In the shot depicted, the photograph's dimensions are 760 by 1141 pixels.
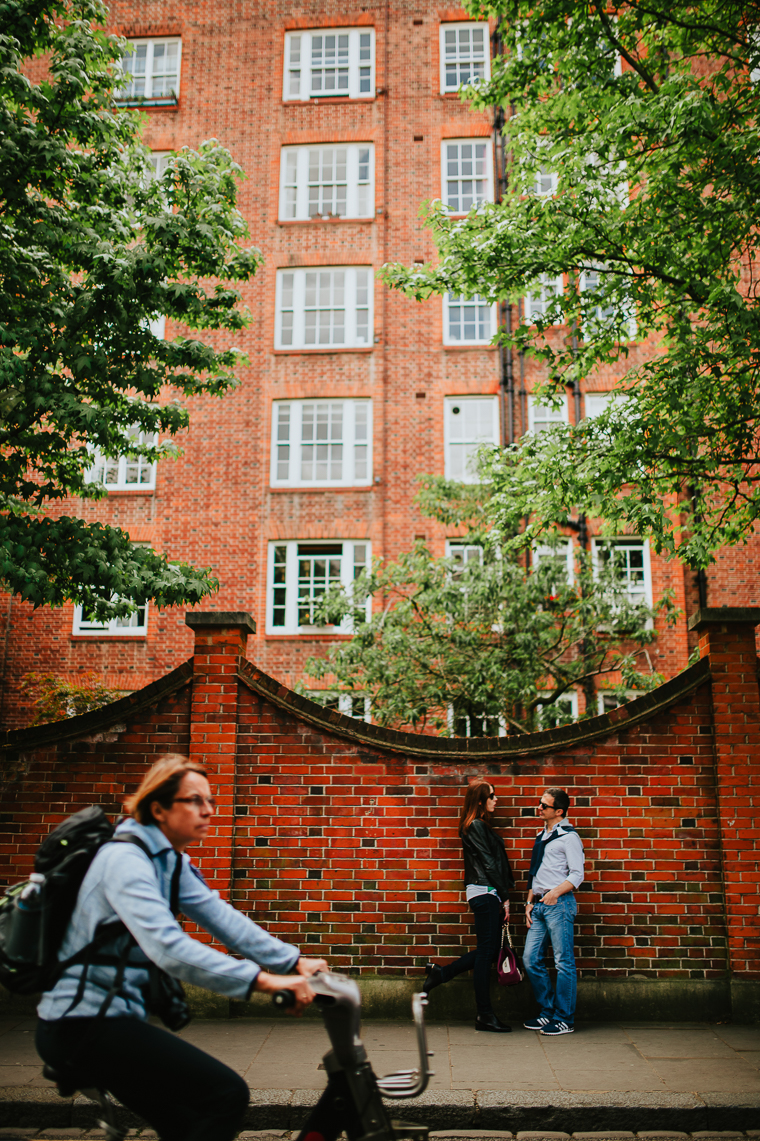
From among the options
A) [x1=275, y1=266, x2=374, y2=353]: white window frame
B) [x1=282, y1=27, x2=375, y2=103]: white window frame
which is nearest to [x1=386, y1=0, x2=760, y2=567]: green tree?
[x1=275, y1=266, x2=374, y2=353]: white window frame

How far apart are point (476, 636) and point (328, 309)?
11031 millimetres

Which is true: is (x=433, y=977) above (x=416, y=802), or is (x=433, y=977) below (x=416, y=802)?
below

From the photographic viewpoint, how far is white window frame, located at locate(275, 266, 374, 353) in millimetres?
20703

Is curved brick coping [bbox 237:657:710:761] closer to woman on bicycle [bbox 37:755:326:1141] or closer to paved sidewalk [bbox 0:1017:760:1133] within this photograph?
paved sidewalk [bbox 0:1017:760:1133]

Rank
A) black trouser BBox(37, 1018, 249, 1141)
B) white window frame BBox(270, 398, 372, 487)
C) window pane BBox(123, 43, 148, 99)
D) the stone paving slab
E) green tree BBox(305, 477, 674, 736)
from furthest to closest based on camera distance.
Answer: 1. window pane BBox(123, 43, 148, 99)
2. white window frame BBox(270, 398, 372, 487)
3. green tree BBox(305, 477, 674, 736)
4. the stone paving slab
5. black trouser BBox(37, 1018, 249, 1141)

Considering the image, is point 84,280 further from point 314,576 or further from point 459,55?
point 459,55

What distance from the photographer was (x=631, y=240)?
9.03 m

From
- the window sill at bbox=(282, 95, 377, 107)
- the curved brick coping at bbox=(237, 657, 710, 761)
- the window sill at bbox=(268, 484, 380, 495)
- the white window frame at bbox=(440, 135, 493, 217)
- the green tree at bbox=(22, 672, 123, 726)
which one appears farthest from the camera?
the window sill at bbox=(282, 95, 377, 107)

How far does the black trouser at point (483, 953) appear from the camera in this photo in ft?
21.3

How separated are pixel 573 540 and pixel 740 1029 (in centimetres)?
1294

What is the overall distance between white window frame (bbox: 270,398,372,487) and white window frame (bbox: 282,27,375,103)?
8234mm

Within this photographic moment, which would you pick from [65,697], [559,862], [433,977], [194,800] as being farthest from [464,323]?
[194,800]

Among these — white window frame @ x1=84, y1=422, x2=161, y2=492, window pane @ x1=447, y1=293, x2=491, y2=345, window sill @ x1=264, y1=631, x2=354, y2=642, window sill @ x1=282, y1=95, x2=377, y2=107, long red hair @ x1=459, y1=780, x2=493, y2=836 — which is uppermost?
window sill @ x1=282, y1=95, x2=377, y2=107

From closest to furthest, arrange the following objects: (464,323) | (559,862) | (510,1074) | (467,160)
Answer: (510,1074)
(559,862)
(464,323)
(467,160)
